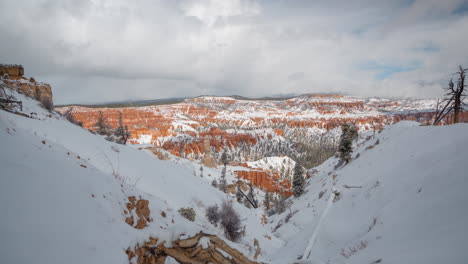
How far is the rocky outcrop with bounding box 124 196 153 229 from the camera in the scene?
14.5 ft

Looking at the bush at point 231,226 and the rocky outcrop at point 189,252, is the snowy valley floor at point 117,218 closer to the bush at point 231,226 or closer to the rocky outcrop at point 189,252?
the rocky outcrop at point 189,252

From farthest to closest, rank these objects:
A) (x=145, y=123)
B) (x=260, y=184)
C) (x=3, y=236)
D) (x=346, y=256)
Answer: (x=145, y=123) → (x=260, y=184) → (x=346, y=256) → (x=3, y=236)

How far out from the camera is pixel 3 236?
7.48 ft

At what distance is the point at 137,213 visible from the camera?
4.80 metres

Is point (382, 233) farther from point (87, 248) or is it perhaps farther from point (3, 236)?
point (3, 236)

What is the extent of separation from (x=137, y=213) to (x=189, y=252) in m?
1.59

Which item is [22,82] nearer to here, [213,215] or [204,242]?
[213,215]

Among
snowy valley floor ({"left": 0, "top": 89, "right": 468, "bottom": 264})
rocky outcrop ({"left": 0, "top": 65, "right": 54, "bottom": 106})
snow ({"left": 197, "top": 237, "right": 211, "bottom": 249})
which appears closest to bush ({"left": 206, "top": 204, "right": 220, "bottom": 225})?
snowy valley floor ({"left": 0, "top": 89, "right": 468, "bottom": 264})

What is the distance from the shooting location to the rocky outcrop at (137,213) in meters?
4.43

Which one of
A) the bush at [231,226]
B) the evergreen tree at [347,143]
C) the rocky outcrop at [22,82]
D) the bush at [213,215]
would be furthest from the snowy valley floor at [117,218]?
the evergreen tree at [347,143]

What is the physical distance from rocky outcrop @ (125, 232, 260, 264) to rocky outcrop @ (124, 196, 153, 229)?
535 millimetres

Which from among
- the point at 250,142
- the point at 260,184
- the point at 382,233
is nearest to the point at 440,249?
the point at 382,233

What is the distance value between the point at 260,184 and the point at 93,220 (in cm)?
7114

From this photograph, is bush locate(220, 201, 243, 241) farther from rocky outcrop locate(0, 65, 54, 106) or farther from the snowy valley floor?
rocky outcrop locate(0, 65, 54, 106)
